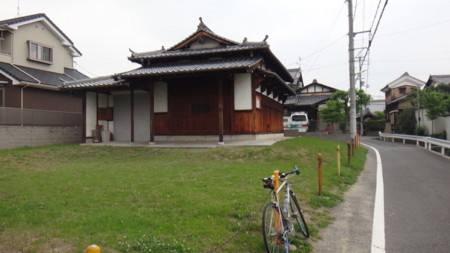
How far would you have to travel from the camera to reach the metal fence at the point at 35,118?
55.2ft

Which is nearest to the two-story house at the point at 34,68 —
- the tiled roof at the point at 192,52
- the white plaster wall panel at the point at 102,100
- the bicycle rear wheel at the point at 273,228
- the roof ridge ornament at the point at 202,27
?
the white plaster wall panel at the point at 102,100

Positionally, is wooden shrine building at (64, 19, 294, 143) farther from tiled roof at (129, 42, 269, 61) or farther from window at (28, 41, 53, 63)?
window at (28, 41, 53, 63)

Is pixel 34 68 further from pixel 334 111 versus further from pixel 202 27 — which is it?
pixel 334 111

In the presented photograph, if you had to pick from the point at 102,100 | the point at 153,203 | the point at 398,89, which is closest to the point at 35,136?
the point at 102,100

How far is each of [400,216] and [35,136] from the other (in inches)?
743

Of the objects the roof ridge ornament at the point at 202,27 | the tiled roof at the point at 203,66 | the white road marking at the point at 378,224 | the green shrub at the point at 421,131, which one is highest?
the roof ridge ornament at the point at 202,27

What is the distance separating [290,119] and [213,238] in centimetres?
Result: 2926

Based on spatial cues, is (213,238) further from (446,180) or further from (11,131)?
(11,131)

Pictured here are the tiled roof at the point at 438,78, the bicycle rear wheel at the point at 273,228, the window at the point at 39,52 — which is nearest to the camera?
the bicycle rear wheel at the point at 273,228

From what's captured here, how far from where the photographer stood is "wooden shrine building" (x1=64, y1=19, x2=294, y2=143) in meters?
15.8

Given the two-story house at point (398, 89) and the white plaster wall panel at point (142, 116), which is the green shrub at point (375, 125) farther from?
the white plaster wall panel at point (142, 116)

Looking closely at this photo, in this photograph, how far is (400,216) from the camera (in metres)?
6.09

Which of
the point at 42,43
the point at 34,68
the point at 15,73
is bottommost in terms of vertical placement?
the point at 15,73

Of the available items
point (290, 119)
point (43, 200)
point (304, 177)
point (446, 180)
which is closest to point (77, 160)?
point (43, 200)
